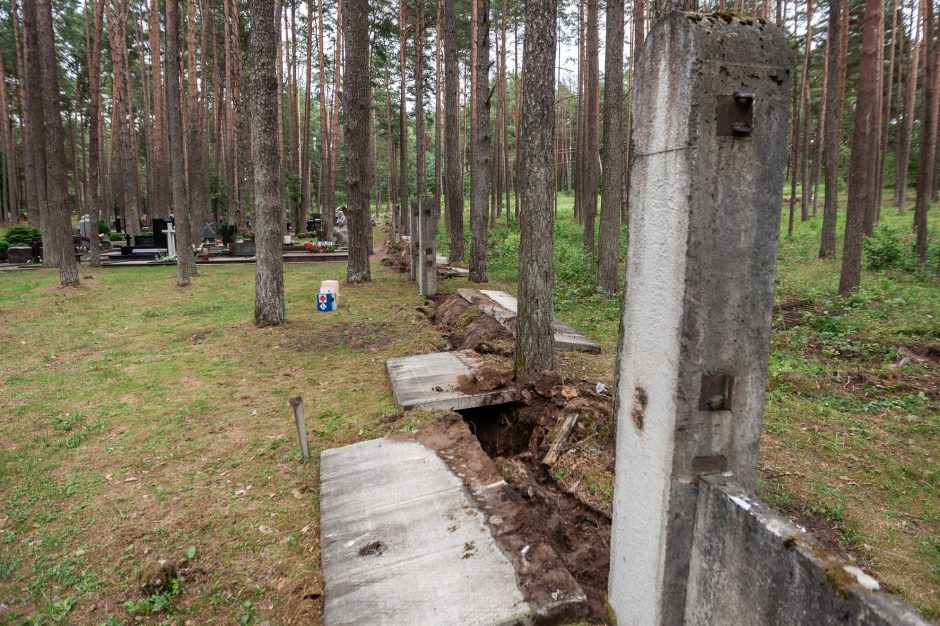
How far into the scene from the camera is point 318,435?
4715 millimetres

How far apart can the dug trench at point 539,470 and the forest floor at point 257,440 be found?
0.25m

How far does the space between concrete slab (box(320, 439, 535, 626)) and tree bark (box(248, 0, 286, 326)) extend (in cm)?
527

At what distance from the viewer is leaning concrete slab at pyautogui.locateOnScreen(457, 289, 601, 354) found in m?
6.91

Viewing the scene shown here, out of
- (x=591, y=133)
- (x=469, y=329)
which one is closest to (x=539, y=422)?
(x=469, y=329)

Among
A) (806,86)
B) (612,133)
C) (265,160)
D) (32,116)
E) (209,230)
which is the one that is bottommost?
(209,230)

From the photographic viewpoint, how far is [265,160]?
8172mm

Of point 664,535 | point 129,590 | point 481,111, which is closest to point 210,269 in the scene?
point 481,111

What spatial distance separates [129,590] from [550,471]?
2823mm

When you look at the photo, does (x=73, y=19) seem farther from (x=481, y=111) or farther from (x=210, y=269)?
(x=481, y=111)

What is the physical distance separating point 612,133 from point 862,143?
4345 mm

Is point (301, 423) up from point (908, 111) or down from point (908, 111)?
down

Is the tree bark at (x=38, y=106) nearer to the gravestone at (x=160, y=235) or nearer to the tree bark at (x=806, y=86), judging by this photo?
the gravestone at (x=160, y=235)

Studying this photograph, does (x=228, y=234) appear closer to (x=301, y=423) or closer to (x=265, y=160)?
(x=265, y=160)

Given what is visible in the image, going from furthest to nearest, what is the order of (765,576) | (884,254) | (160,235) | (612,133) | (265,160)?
(160,235) → (884,254) → (612,133) → (265,160) → (765,576)
